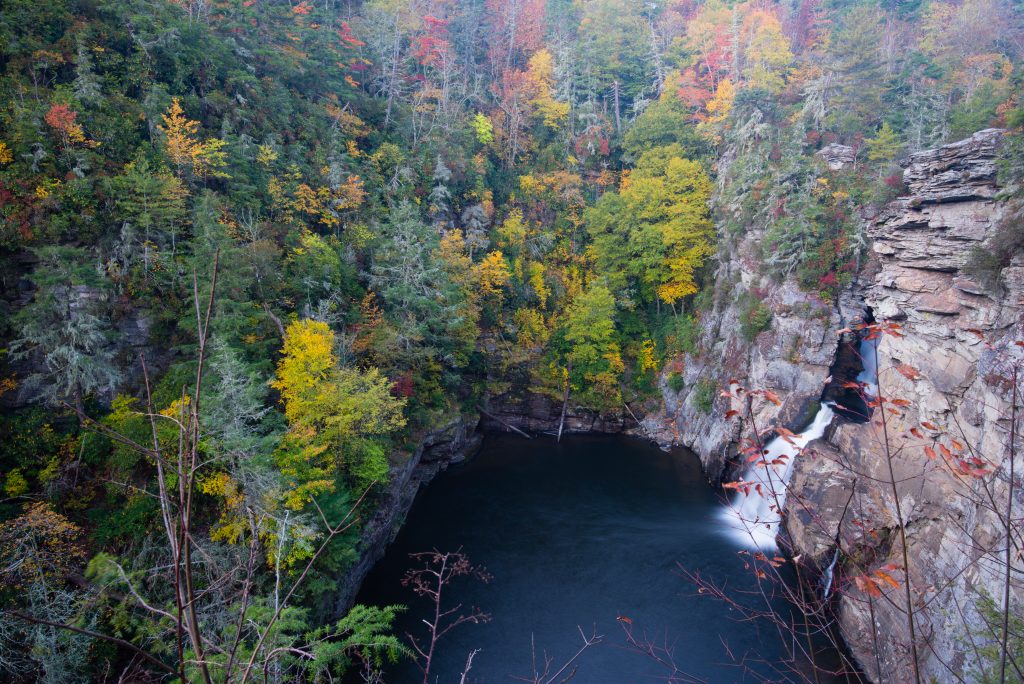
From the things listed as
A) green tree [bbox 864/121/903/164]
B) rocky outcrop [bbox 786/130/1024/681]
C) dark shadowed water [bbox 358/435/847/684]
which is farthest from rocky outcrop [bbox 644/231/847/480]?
green tree [bbox 864/121/903/164]

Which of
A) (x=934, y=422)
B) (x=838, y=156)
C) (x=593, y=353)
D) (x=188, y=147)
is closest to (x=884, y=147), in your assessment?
(x=838, y=156)

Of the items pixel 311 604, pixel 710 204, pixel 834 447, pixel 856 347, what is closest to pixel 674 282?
pixel 710 204

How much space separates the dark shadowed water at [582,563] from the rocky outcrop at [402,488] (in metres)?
0.50

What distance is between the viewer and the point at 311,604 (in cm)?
1187

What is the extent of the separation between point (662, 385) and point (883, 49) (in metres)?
20.5

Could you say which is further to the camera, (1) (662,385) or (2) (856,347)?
(1) (662,385)

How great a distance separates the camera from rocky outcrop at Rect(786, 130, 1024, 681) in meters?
9.91

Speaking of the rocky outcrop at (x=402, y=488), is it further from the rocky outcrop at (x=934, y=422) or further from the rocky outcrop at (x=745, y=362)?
the rocky outcrop at (x=934, y=422)

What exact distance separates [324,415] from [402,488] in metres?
4.57

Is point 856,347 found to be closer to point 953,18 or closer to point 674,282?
point 674,282

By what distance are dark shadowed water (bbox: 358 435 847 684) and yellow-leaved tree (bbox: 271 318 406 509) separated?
3920mm

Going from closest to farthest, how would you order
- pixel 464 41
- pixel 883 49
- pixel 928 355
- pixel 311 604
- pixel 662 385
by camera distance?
1. pixel 311 604
2. pixel 928 355
3. pixel 662 385
4. pixel 883 49
5. pixel 464 41

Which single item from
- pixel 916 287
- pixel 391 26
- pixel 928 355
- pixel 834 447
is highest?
pixel 391 26

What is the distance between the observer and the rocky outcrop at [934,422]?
9914 millimetres
